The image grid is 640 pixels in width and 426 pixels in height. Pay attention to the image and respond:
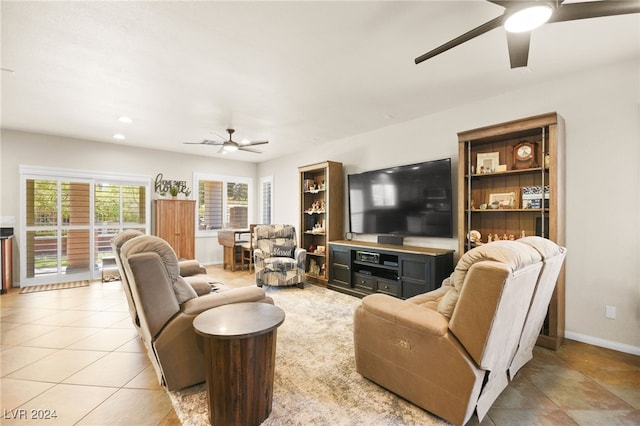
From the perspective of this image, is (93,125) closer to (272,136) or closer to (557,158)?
(272,136)

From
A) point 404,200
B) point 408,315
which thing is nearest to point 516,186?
point 404,200

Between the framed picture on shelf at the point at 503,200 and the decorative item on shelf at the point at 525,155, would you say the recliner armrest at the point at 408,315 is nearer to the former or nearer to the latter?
the framed picture on shelf at the point at 503,200

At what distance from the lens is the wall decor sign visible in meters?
6.24

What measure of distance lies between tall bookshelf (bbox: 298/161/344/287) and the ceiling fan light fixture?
3581 mm

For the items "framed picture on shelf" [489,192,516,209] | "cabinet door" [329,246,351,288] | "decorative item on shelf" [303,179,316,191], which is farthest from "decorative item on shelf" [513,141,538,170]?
"decorative item on shelf" [303,179,316,191]

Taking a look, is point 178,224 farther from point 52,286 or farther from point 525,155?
point 525,155

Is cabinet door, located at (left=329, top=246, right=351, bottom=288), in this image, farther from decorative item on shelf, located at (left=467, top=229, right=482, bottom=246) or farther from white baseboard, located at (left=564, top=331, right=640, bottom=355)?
white baseboard, located at (left=564, top=331, right=640, bottom=355)

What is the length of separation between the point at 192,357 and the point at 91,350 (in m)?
1.37

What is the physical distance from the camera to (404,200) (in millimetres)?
4180

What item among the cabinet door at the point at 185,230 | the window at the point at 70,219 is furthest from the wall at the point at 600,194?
the window at the point at 70,219

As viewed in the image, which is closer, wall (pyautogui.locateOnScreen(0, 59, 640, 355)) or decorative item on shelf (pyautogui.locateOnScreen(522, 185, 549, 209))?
wall (pyautogui.locateOnScreen(0, 59, 640, 355))

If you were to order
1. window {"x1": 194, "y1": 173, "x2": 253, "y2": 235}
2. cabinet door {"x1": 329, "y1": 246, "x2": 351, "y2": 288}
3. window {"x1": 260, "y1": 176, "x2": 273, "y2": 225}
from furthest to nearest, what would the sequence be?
window {"x1": 260, "y1": 176, "x2": 273, "y2": 225} < window {"x1": 194, "y1": 173, "x2": 253, "y2": 235} < cabinet door {"x1": 329, "y1": 246, "x2": 351, "y2": 288}

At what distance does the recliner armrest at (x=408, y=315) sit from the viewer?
66.1 inches

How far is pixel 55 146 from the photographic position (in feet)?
16.9
